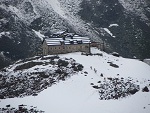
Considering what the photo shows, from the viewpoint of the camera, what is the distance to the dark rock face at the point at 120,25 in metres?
136

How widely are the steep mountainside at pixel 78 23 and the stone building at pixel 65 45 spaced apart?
28.2m

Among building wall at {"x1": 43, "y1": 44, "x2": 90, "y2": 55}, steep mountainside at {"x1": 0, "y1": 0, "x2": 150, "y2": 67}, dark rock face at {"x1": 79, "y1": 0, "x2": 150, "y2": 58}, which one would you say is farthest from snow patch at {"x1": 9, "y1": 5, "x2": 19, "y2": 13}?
building wall at {"x1": 43, "y1": 44, "x2": 90, "y2": 55}

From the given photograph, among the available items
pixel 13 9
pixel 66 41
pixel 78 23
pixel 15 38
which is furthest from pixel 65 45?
pixel 13 9

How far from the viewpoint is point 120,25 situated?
150875mm

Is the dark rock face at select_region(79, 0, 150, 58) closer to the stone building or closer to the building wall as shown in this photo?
the stone building

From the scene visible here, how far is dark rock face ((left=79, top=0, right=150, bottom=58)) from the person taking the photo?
13600cm

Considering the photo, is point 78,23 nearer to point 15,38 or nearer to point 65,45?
point 15,38

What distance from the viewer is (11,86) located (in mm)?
68625

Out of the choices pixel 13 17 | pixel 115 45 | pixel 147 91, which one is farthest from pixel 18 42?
pixel 147 91

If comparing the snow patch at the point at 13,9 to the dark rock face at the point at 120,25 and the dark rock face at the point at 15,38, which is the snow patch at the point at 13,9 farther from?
the dark rock face at the point at 120,25

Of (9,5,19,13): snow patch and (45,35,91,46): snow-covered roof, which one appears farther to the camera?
(9,5,19,13): snow patch

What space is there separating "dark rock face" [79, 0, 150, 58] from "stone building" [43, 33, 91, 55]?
39156 mm

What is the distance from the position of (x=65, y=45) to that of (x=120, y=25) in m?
67.5

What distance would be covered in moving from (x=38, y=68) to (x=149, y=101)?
30.6m
